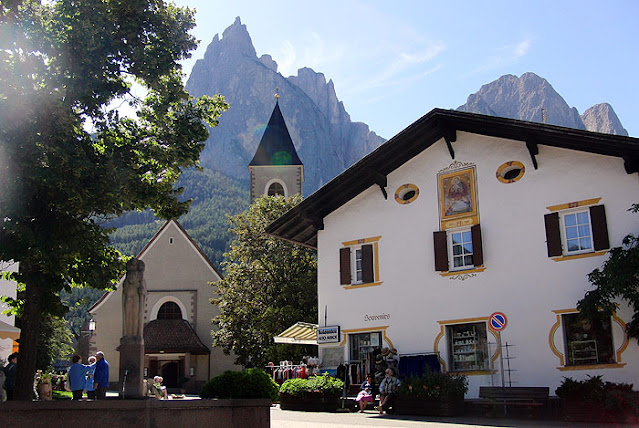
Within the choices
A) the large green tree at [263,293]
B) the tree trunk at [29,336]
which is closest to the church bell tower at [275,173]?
the large green tree at [263,293]

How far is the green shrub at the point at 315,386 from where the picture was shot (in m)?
18.8

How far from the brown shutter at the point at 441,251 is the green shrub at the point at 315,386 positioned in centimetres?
420

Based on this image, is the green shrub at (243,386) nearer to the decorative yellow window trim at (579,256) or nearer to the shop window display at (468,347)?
the shop window display at (468,347)

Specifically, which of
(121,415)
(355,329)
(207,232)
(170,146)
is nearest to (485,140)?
(355,329)

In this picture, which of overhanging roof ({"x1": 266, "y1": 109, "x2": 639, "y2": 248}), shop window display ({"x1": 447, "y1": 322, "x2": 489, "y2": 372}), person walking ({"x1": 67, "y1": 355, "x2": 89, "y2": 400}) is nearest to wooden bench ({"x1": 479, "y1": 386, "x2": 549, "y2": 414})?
shop window display ({"x1": 447, "y1": 322, "x2": 489, "y2": 372})

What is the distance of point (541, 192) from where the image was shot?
19.1m

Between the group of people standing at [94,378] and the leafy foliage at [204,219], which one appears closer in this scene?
the group of people standing at [94,378]

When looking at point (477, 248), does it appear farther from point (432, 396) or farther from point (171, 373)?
point (171, 373)

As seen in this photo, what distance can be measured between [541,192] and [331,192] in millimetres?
6522

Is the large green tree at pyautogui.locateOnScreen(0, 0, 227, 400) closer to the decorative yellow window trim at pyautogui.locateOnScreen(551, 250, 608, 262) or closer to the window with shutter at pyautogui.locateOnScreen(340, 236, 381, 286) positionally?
the window with shutter at pyautogui.locateOnScreen(340, 236, 381, 286)

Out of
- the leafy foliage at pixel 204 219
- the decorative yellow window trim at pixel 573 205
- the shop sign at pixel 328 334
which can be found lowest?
the shop sign at pixel 328 334

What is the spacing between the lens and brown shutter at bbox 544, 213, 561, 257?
60.5 feet

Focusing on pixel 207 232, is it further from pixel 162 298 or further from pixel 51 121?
pixel 51 121

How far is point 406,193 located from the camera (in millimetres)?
21844
